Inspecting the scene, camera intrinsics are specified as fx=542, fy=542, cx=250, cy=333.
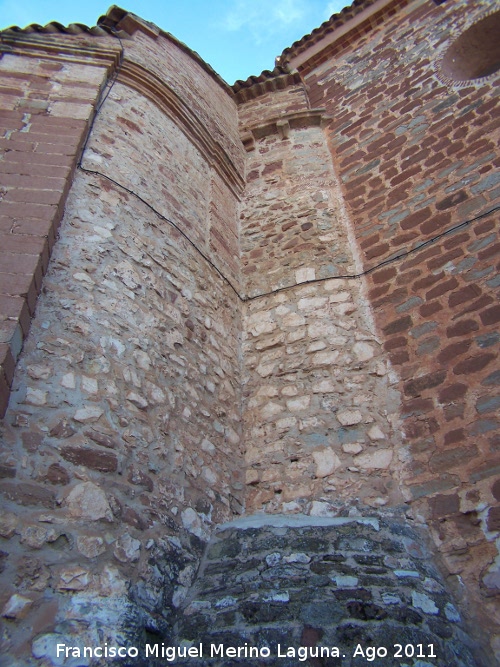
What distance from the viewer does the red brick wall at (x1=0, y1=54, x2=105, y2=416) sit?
2.74 meters

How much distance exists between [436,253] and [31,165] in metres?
2.93

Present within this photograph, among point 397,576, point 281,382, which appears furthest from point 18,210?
point 397,576

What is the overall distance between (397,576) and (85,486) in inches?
61.4

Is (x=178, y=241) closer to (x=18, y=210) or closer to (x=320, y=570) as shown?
(x=18, y=210)

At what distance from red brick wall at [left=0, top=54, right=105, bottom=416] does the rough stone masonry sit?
0.02 metres

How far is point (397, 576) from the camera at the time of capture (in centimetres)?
264

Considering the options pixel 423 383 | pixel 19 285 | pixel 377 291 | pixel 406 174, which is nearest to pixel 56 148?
pixel 19 285

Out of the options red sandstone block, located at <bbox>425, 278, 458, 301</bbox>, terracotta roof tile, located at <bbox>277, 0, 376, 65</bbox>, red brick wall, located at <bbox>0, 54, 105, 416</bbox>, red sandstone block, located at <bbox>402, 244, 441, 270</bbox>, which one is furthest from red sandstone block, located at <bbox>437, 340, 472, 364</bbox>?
terracotta roof tile, located at <bbox>277, 0, 376, 65</bbox>

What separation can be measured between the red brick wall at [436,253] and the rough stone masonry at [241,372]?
19mm

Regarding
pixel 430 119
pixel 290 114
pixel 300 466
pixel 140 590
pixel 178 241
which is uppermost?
pixel 290 114

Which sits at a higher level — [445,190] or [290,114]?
[290,114]

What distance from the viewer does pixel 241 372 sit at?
4.21 m

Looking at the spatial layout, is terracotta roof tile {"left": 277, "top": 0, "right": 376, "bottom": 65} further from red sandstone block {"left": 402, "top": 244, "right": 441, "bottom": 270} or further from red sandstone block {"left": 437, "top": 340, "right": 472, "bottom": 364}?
red sandstone block {"left": 437, "top": 340, "right": 472, "bottom": 364}

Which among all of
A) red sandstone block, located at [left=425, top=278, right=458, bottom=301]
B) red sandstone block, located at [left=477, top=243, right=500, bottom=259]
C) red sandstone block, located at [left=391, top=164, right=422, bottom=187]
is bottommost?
red sandstone block, located at [left=425, top=278, right=458, bottom=301]
